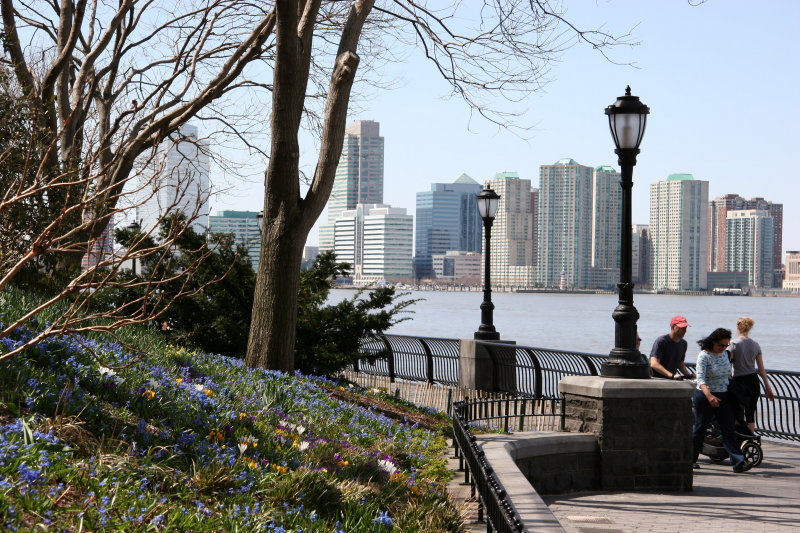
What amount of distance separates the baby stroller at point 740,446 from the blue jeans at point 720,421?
0.15 metres

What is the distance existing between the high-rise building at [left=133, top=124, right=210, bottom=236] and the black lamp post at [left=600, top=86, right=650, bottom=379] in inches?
170

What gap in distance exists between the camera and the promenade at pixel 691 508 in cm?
717

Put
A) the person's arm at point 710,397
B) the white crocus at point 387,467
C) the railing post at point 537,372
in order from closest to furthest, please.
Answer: the white crocus at point 387,467, the person's arm at point 710,397, the railing post at point 537,372

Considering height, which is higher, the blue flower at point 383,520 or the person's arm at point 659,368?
the person's arm at point 659,368

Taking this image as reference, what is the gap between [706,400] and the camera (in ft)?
34.3

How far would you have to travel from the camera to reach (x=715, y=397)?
10453 mm

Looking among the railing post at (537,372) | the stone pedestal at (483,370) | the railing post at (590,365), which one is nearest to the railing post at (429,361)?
the stone pedestal at (483,370)

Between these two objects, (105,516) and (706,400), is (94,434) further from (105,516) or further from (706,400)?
(706,400)

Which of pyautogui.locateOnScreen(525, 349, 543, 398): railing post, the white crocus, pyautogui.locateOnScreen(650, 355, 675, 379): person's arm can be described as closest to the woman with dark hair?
pyautogui.locateOnScreen(650, 355, 675, 379): person's arm

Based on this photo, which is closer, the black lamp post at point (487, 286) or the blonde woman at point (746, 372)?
the blonde woman at point (746, 372)

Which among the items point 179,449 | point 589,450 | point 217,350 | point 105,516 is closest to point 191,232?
point 217,350

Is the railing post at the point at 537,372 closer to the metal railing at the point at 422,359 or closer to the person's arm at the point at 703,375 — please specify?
the metal railing at the point at 422,359

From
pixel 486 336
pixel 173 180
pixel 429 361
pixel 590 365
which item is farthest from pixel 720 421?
pixel 173 180

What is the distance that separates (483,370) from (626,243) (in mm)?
8045
